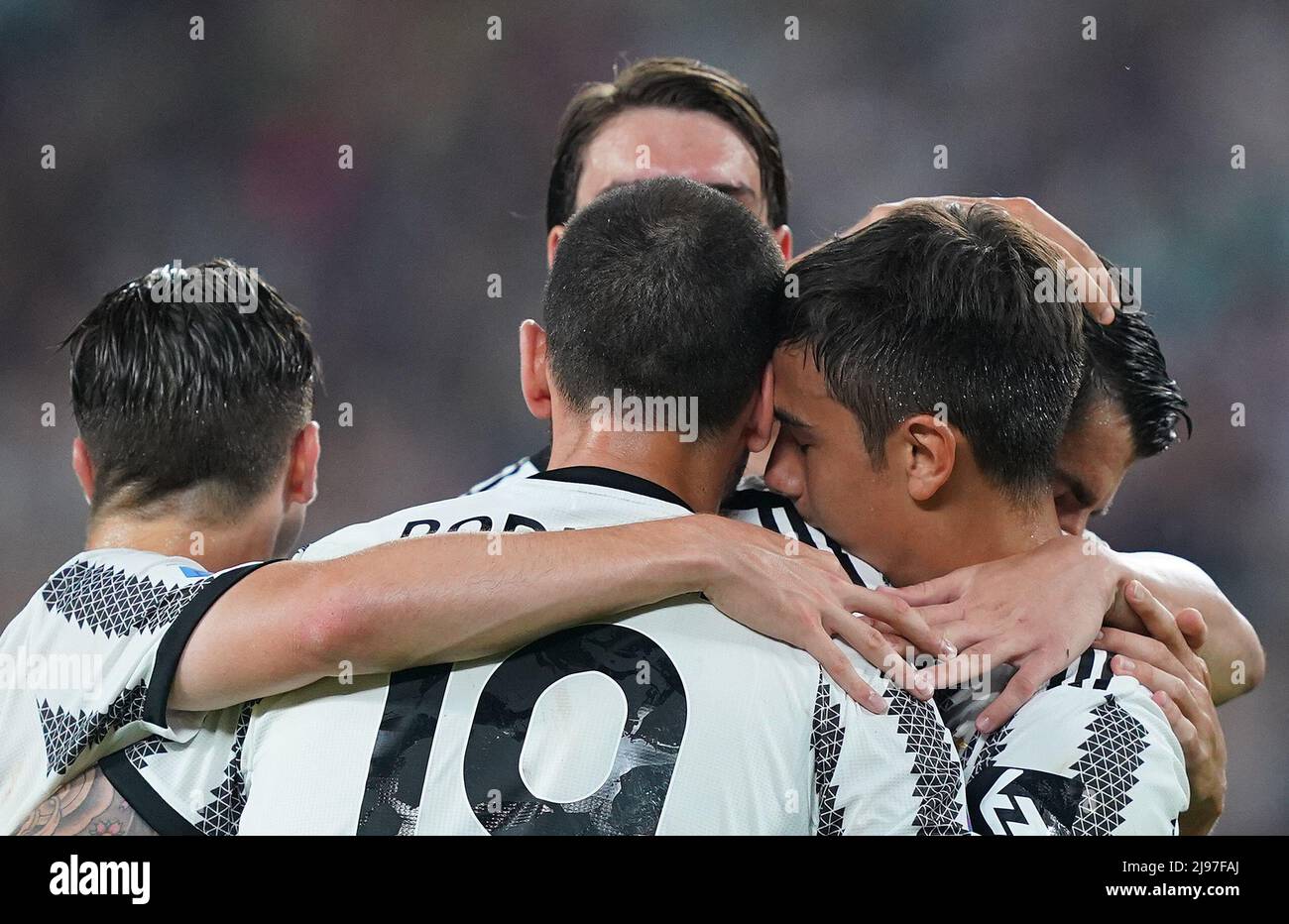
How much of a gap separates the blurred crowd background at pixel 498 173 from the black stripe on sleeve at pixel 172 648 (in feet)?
15.5

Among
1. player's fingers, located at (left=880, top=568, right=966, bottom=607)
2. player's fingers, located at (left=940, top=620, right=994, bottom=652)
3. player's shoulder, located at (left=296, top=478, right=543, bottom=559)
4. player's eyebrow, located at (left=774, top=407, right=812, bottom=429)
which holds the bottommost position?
player's fingers, located at (left=940, top=620, right=994, bottom=652)

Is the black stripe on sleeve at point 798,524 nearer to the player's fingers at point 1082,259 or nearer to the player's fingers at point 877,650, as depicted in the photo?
the player's fingers at point 877,650

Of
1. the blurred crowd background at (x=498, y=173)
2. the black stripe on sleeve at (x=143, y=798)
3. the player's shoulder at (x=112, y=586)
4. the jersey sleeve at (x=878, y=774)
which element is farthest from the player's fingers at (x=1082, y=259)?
the blurred crowd background at (x=498, y=173)

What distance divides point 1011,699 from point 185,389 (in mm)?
1593

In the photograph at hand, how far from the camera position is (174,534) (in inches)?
91.0

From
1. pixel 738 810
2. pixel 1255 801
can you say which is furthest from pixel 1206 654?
pixel 1255 801

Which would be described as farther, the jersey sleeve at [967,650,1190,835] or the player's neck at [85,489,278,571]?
the player's neck at [85,489,278,571]

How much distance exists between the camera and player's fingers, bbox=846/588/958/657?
1877mm

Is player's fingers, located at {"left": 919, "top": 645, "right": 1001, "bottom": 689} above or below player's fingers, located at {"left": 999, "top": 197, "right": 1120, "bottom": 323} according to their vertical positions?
below

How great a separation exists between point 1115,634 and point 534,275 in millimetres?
5385

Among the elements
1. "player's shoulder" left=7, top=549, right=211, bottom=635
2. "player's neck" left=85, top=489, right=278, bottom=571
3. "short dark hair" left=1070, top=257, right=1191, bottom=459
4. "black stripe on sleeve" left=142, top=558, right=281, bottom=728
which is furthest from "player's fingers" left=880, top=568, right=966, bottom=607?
"player's neck" left=85, top=489, right=278, bottom=571

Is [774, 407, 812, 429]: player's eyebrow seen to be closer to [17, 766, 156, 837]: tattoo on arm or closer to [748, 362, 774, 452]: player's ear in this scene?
[748, 362, 774, 452]: player's ear

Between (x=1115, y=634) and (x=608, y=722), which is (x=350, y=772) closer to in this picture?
(x=608, y=722)

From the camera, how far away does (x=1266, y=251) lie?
22.6ft
